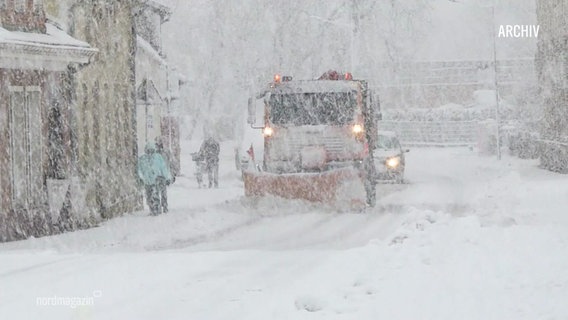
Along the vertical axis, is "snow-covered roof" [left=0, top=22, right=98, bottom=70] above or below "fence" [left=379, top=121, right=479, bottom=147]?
above

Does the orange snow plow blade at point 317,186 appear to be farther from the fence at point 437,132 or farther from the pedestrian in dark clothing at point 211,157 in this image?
the fence at point 437,132

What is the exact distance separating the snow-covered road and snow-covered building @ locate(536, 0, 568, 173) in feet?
43.6

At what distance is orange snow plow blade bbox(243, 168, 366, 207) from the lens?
1795 cm

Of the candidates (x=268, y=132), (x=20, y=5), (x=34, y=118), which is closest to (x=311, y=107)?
(x=268, y=132)

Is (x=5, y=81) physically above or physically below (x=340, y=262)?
above

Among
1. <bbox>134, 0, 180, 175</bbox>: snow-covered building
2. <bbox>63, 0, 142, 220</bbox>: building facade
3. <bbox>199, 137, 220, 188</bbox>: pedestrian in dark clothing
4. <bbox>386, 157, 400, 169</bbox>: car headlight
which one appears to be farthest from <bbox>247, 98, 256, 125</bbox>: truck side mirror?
<bbox>199, 137, 220, 188</bbox>: pedestrian in dark clothing

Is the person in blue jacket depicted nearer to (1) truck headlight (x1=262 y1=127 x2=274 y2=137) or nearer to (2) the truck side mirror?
(2) the truck side mirror

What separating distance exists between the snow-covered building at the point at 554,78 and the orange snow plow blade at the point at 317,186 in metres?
14.1

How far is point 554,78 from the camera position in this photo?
105 ft

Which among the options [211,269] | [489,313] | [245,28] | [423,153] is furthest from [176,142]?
[489,313]

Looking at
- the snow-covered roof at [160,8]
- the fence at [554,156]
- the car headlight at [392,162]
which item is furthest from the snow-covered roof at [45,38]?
the fence at [554,156]

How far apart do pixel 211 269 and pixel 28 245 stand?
5.16 metres

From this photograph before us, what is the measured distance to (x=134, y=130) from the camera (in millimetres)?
20359

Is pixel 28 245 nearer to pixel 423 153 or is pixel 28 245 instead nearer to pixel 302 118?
pixel 302 118
